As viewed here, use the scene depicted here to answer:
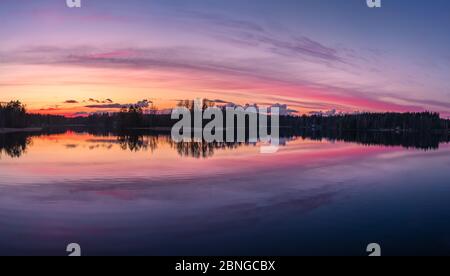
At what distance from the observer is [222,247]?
1233 cm

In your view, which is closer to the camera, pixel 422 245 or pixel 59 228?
pixel 422 245

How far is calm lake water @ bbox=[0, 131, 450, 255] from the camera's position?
495 inches

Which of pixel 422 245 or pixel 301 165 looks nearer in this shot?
pixel 422 245

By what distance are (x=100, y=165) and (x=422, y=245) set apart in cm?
2558

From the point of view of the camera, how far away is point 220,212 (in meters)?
16.6

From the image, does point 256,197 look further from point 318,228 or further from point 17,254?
point 17,254

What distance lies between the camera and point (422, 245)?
505 inches

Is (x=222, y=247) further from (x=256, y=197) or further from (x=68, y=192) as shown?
(x=68, y=192)

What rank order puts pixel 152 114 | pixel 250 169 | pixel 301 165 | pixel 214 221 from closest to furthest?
pixel 214 221
pixel 250 169
pixel 301 165
pixel 152 114

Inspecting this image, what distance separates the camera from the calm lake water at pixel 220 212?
12.6 m
